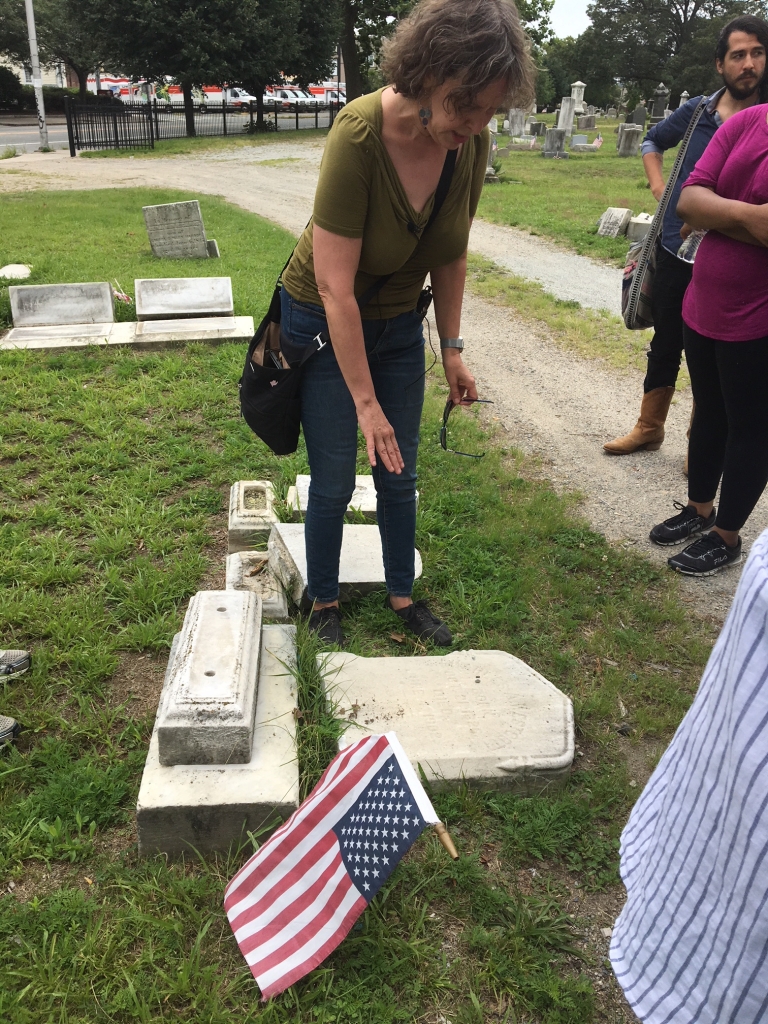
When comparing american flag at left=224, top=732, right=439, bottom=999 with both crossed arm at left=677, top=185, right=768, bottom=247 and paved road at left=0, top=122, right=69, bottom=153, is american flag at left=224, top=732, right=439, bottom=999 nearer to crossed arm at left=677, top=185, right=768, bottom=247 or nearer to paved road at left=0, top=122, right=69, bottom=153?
crossed arm at left=677, top=185, right=768, bottom=247

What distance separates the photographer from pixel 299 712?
243 cm

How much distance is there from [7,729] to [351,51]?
105 feet

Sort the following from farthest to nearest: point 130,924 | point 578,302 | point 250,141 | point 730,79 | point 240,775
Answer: point 250,141, point 578,302, point 730,79, point 240,775, point 130,924

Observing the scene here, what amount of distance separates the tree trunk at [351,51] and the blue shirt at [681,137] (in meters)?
27.4

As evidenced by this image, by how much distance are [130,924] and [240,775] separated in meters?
0.42

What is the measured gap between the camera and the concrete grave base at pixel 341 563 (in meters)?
3.08

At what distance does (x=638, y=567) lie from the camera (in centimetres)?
354

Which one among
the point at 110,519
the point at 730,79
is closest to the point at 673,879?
the point at 110,519

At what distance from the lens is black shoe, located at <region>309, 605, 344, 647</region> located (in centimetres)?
285

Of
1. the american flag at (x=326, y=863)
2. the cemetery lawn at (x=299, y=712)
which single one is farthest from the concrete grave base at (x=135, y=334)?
the american flag at (x=326, y=863)

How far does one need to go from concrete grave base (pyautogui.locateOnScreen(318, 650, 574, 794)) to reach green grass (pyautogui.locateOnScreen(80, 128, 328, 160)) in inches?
834

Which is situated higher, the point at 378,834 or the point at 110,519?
the point at 378,834

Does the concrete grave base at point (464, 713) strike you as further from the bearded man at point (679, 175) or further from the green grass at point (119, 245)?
the green grass at point (119, 245)

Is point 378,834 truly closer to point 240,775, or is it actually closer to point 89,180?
point 240,775
